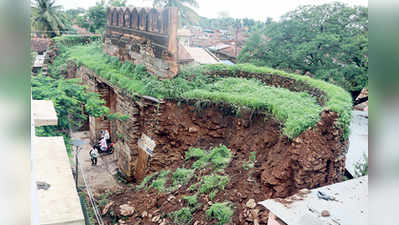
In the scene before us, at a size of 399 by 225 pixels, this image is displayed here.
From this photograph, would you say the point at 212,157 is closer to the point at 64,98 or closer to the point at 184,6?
the point at 64,98

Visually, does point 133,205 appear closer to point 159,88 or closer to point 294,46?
point 159,88

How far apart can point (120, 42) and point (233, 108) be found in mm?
5297

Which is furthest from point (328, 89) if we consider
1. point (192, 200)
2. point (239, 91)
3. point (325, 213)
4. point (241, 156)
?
point (325, 213)

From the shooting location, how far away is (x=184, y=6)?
18656 mm

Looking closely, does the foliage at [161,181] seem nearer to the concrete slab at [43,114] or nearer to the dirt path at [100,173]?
the dirt path at [100,173]

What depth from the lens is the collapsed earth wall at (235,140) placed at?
568 cm

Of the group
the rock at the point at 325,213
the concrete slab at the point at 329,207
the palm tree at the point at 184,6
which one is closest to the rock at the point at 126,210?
the concrete slab at the point at 329,207

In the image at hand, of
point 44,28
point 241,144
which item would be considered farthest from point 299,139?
point 44,28

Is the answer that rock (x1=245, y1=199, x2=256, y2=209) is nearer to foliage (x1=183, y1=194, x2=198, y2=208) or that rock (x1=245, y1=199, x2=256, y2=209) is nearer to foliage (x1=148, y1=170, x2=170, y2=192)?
foliage (x1=183, y1=194, x2=198, y2=208)

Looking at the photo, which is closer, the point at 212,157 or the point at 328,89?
the point at 212,157

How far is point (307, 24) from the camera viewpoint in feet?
51.5

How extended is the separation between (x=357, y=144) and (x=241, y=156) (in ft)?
9.65

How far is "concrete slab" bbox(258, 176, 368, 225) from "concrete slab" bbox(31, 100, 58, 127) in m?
2.43

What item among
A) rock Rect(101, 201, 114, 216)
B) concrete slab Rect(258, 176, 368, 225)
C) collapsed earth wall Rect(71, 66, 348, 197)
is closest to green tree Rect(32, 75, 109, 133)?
collapsed earth wall Rect(71, 66, 348, 197)
